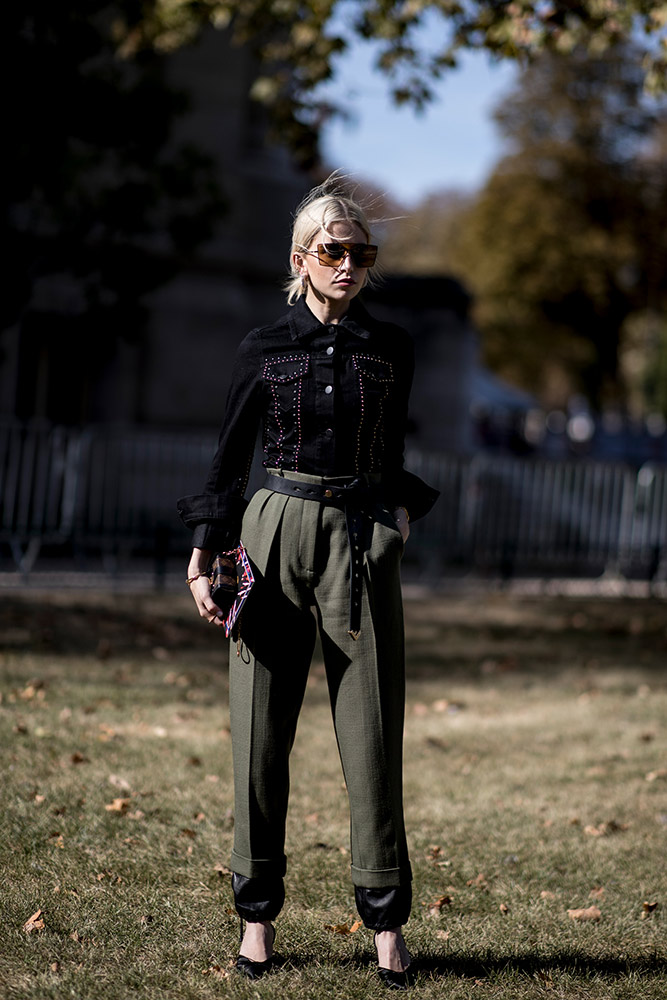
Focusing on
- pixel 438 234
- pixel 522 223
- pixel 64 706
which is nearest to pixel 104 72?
pixel 64 706

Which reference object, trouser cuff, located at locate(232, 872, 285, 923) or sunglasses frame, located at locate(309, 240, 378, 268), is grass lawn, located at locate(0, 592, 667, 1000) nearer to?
trouser cuff, located at locate(232, 872, 285, 923)

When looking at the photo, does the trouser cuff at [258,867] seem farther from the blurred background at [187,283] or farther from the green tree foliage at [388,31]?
the green tree foliage at [388,31]

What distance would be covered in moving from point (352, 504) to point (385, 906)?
1188mm

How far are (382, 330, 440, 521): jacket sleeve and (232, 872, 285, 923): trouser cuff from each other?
3.95ft

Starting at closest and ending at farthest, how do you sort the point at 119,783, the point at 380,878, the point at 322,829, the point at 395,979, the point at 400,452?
1. the point at 380,878
2. the point at 395,979
3. the point at 400,452
4. the point at 322,829
5. the point at 119,783

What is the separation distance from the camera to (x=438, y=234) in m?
54.2

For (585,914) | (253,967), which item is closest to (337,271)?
(253,967)

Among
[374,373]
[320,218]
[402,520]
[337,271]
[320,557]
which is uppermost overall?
[320,218]

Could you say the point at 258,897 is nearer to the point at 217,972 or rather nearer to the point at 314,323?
the point at 217,972

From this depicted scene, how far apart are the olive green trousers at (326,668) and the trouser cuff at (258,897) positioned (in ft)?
0.07

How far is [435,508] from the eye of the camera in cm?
1419

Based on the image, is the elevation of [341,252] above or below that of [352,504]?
above

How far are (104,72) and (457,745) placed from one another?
683 centimetres

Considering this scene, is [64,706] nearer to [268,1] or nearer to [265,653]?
[265,653]
